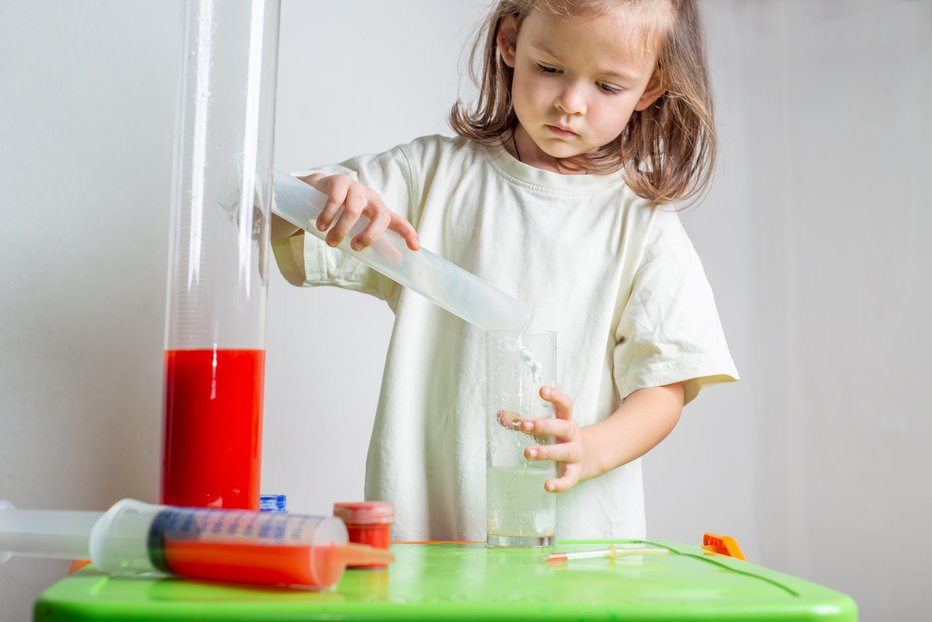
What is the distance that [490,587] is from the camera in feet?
1.73

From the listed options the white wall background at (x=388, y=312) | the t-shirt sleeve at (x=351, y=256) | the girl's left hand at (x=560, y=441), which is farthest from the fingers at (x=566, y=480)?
the white wall background at (x=388, y=312)

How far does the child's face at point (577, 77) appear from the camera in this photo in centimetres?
96

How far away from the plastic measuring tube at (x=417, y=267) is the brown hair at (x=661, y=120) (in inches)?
12.1

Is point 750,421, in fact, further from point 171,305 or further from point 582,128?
point 171,305

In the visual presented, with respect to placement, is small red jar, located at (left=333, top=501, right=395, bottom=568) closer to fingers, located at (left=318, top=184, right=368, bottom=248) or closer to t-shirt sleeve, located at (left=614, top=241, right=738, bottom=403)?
fingers, located at (left=318, top=184, right=368, bottom=248)

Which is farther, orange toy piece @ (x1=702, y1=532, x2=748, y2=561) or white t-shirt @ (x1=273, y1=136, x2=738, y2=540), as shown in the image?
white t-shirt @ (x1=273, y1=136, x2=738, y2=540)

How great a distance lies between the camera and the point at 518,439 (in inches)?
28.7

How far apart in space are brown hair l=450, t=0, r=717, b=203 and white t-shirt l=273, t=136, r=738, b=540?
4 centimetres

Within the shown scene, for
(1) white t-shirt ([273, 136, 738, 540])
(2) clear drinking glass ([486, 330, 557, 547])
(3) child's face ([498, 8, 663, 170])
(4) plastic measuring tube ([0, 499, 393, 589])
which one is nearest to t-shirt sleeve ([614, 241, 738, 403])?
(1) white t-shirt ([273, 136, 738, 540])

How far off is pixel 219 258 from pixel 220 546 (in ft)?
0.78

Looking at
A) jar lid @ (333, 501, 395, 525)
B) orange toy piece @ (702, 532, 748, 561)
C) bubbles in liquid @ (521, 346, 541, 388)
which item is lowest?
orange toy piece @ (702, 532, 748, 561)

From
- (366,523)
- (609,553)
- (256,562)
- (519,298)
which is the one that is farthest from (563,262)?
(256,562)

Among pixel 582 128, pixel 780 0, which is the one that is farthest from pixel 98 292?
pixel 780 0

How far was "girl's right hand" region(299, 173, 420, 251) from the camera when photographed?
0.80 metres
